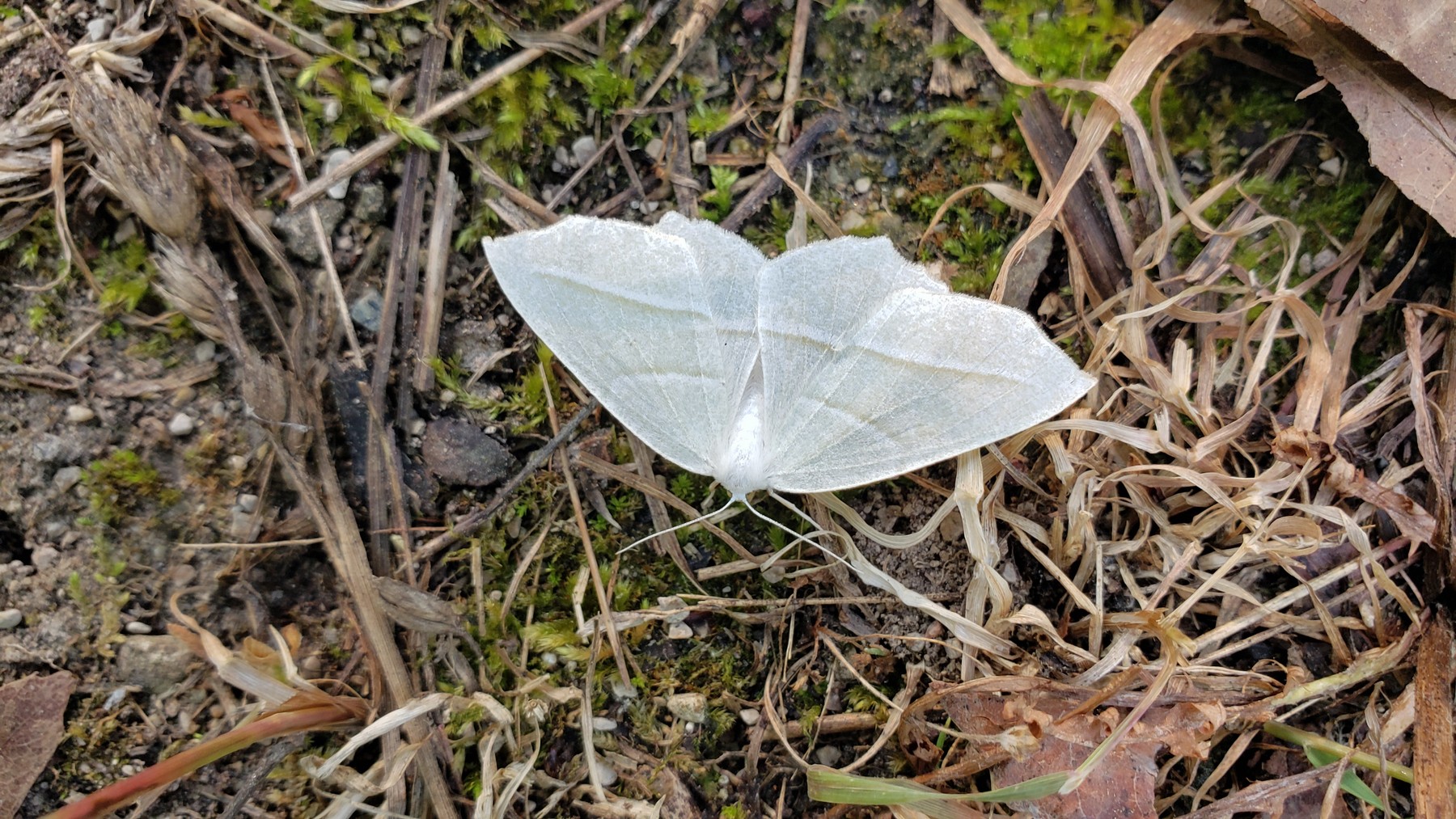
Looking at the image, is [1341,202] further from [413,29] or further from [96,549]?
[96,549]

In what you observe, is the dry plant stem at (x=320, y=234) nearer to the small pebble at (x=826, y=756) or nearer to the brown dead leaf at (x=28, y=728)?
the brown dead leaf at (x=28, y=728)

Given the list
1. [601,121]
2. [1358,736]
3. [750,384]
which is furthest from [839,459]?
[1358,736]

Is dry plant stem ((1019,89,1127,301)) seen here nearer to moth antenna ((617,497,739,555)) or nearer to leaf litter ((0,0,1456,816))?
leaf litter ((0,0,1456,816))

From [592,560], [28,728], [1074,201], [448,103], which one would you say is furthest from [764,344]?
[28,728]

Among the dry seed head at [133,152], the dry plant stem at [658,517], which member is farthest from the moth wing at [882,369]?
the dry seed head at [133,152]

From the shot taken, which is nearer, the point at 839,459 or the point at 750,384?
the point at 839,459

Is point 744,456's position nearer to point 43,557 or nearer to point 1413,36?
point 43,557
